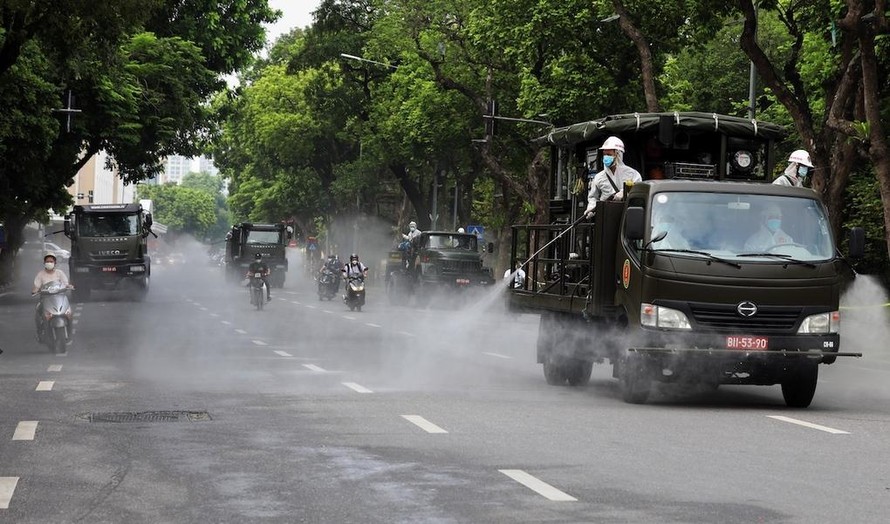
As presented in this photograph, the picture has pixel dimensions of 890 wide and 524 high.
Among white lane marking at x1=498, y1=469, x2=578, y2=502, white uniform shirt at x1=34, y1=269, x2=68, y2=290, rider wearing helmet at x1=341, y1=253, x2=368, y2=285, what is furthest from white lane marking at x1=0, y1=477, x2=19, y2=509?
rider wearing helmet at x1=341, y1=253, x2=368, y2=285

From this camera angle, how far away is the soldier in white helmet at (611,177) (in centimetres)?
1533

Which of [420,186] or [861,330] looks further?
[420,186]

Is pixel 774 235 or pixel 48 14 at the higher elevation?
pixel 48 14

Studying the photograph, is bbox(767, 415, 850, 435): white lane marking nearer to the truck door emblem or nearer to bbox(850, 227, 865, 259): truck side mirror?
the truck door emblem

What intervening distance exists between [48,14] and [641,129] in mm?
9743

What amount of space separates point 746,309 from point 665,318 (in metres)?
0.74

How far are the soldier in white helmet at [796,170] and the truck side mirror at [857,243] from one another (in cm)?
129

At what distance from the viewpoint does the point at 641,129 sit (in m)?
16.4

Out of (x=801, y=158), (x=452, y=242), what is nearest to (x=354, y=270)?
(x=452, y=242)

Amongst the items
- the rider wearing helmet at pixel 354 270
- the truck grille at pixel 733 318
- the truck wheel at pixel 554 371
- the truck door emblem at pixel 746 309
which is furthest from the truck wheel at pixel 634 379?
the rider wearing helmet at pixel 354 270

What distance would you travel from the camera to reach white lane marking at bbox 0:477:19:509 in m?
8.14

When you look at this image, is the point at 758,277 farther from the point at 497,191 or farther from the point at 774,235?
the point at 497,191

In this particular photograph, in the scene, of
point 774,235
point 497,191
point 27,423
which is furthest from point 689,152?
point 497,191

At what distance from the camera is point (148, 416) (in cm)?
1291
